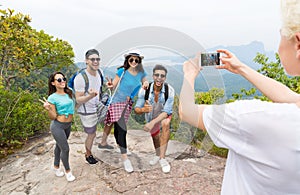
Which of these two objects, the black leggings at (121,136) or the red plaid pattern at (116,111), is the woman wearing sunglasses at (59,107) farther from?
the red plaid pattern at (116,111)

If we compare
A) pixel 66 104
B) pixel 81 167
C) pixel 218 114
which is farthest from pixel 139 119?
pixel 81 167

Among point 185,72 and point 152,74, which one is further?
point 152,74

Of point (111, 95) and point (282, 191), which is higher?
point (111, 95)

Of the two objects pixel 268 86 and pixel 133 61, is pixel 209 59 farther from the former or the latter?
pixel 133 61

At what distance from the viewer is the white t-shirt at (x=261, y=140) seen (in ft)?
2.01

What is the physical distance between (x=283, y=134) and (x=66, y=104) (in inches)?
91.8

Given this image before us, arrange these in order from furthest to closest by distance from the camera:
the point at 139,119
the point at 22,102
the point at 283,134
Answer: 1. the point at 22,102
2. the point at 139,119
3. the point at 283,134

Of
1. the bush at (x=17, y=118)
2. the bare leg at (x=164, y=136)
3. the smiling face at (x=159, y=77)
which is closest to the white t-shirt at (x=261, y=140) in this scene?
the smiling face at (x=159, y=77)

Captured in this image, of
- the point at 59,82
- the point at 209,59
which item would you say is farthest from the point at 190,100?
the point at 59,82

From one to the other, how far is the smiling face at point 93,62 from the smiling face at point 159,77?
0.34 metres

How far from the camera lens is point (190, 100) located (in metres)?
→ 0.90

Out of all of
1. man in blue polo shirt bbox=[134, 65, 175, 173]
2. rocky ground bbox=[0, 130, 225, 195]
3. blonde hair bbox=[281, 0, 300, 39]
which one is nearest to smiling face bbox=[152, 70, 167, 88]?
man in blue polo shirt bbox=[134, 65, 175, 173]

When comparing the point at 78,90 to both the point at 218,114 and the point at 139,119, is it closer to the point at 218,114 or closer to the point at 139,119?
the point at 139,119

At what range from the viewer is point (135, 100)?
1.34 meters
